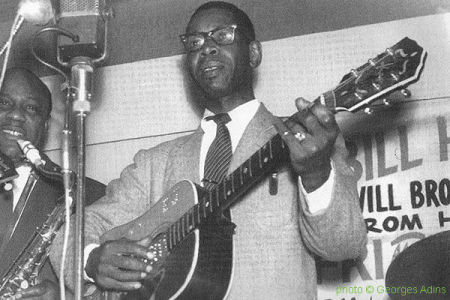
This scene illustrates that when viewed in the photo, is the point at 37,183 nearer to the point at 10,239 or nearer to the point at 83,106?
the point at 10,239

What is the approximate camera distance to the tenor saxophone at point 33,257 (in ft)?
9.68

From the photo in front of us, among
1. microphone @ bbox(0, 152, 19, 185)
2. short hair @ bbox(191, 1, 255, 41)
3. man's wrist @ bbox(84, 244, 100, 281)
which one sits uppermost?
short hair @ bbox(191, 1, 255, 41)

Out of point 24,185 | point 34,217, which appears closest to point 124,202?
point 34,217

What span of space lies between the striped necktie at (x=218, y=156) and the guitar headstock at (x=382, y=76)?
1.84 feet

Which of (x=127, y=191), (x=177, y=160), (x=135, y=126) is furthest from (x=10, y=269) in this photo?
(x=135, y=126)

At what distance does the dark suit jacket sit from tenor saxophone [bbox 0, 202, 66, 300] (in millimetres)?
24

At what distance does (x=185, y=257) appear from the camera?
7.27ft

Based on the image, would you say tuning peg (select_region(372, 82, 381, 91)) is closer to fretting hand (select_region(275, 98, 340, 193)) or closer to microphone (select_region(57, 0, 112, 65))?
fretting hand (select_region(275, 98, 340, 193))

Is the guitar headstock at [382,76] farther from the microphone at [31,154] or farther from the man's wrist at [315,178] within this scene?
the microphone at [31,154]

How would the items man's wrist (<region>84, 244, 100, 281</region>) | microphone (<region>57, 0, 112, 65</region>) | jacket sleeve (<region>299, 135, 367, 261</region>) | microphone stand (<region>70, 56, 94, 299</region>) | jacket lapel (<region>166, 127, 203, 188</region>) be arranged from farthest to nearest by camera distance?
1. jacket lapel (<region>166, 127, 203, 188</region>)
2. man's wrist (<region>84, 244, 100, 281</region>)
3. jacket sleeve (<region>299, 135, 367, 261</region>)
4. microphone (<region>57, 0, 112, 65</region>)
5. microphone stand (<region>70, 56, 94, 299</region>)

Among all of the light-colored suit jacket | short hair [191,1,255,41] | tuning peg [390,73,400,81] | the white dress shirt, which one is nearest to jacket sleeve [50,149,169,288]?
the light-colored suit jacket

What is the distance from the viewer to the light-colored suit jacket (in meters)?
2.13

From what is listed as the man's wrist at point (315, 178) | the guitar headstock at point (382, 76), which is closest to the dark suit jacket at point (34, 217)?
the man's wrist at point (315, 178)

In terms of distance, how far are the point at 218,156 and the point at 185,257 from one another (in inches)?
17.6
